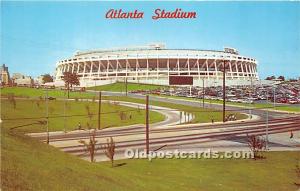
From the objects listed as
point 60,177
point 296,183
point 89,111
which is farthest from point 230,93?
point 60,177

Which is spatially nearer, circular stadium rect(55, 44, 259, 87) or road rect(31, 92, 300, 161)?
road rect(31, 92, 300, 161)

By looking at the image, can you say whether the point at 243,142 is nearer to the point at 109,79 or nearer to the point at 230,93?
the point at 230,93

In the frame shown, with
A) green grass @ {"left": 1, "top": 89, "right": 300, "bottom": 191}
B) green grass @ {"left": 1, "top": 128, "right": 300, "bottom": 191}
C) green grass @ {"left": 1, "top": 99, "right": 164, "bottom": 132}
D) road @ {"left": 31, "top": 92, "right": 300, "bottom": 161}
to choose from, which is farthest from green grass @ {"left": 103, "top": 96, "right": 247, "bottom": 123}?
green grass @ {"left": 1, "top": 128, "right": 300, "bottom": 191}

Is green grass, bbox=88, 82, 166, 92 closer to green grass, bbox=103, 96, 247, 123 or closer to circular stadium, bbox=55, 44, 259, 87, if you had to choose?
circular stadium, bbox=55, 44, 259, 87

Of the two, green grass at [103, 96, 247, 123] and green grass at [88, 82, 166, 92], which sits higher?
green grass at [88, 82, 166, 92]

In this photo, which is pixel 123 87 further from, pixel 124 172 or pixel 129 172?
pixel 124 172

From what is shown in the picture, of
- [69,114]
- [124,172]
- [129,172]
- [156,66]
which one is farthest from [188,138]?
[156,66]
